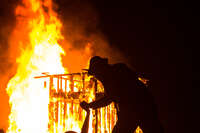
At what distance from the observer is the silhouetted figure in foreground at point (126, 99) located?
5.04 m

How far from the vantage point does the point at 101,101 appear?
208 inches

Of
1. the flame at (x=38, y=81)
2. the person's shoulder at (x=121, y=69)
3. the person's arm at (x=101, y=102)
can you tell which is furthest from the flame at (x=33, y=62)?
the person's shoulder at (x=121, y=69)

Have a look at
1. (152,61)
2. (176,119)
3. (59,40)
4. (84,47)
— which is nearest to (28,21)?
(59,40)

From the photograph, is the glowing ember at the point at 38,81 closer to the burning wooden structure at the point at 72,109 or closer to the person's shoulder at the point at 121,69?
the burning wooden structure at the point at 72,109

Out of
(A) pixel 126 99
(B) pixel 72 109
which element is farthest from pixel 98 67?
(B) pixel 72 109

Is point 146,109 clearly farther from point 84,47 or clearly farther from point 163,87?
point 84,47

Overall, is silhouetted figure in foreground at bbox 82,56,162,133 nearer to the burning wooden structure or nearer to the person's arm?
the person's arm

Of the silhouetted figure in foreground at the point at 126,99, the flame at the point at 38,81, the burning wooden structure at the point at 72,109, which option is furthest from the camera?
the flame at the point at 38,81

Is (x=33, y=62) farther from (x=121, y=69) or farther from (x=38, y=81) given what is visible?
(x=121, y=69)

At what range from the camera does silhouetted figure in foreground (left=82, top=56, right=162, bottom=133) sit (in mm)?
5035

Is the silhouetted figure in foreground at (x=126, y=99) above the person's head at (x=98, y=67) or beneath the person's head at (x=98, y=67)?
beneath

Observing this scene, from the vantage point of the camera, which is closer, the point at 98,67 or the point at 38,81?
the point at 98,67

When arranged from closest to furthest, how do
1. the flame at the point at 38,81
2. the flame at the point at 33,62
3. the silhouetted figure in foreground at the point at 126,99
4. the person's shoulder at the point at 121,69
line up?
the silhouetted figure in foreground at the point at 126,99, the person's shoulder at the point at 121,69, the flame at the point at 38,81, the flame at the point at 33,62

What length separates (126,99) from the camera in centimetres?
515
